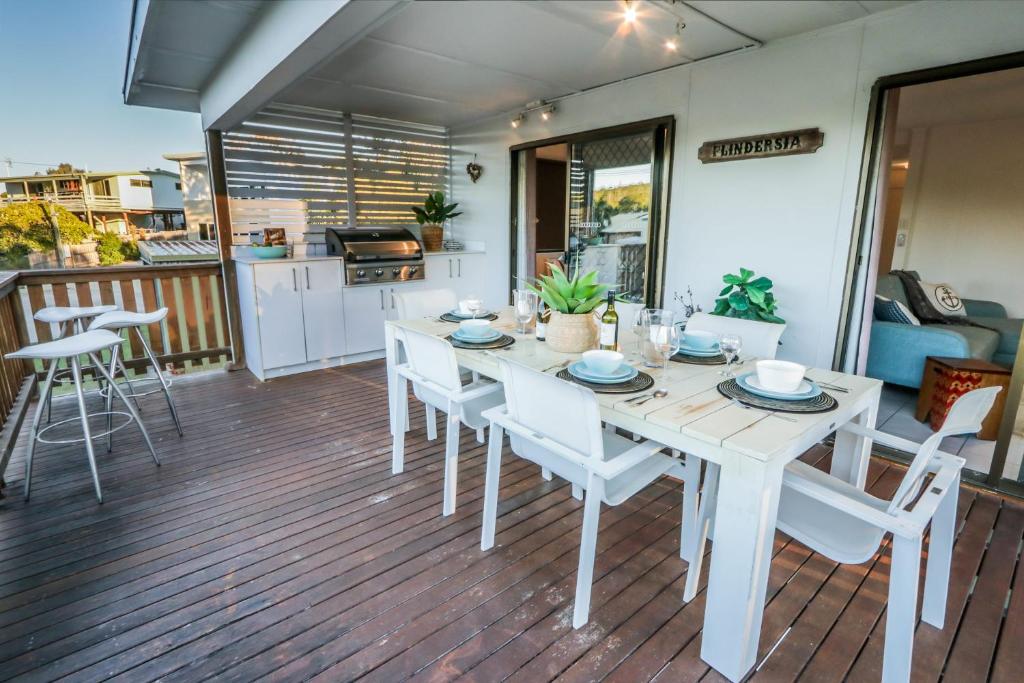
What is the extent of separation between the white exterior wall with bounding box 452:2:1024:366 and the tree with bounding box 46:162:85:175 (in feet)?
12.8

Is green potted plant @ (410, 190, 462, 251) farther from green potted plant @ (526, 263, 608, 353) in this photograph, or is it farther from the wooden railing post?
green potted plant @ (526, 263, 608, 353)

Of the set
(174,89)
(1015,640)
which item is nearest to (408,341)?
(1015,640)

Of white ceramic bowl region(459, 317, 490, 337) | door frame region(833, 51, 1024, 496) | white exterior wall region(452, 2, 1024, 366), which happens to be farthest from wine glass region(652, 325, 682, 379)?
white exterior wall region(452, 2, 1024, 366)

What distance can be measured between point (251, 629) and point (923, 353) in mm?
3880

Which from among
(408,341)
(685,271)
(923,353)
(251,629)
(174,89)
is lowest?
(251,629)

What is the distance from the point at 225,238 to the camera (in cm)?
403

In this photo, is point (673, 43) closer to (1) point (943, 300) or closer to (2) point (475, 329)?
(2) point (475, 329)

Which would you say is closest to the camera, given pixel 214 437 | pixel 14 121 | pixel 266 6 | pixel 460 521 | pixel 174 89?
pixel 460 521

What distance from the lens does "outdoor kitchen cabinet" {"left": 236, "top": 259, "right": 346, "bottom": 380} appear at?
3.73 meters

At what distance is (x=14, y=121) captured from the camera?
3.29 metres

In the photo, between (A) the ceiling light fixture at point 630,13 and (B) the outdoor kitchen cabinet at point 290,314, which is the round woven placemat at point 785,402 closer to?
(A) the ceiling light fixture at point 630,13

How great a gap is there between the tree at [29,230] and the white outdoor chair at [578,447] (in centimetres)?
372

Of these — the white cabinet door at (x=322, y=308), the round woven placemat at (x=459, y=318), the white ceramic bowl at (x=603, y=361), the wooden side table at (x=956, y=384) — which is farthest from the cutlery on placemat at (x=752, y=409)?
the white cabinet door at (x=322, y=308)

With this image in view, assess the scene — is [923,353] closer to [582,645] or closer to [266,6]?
[582,645]
